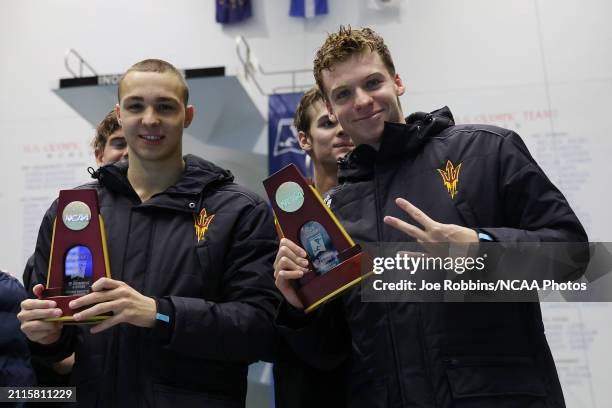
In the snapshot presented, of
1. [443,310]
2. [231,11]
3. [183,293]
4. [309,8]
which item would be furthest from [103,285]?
[231,11]

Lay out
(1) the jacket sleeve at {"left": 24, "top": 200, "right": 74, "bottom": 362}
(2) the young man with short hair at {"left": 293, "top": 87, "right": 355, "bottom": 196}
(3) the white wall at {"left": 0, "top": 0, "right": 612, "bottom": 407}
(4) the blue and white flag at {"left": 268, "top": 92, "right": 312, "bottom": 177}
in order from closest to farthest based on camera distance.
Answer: (1) the jacket sleeve at {"left": 24, "top": 200, "right": 74, "bottom": 362}
(2) the young man with short hair at {"left": 293, "top": 87, "right": 355, "bottom": 196}
(4) the blue and white flag at {"left": 268, "top": 92, "right": 312, "bottom": 177}
(3) the white wall at {"left": 0, "top": 0, "right": 612, "bottom": 407}

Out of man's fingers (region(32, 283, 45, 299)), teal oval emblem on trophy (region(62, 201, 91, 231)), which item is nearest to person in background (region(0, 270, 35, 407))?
man's fingers (region(32, 283, 45, 299))

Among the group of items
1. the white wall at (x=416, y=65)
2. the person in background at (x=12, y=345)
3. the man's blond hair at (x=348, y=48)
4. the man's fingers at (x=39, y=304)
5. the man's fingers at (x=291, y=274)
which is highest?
the white wall at (x=416, y=65)

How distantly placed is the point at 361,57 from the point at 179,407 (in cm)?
116

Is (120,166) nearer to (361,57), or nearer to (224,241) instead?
(224,241)

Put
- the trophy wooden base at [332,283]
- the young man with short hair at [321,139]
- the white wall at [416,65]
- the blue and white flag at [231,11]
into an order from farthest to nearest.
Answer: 1. the blue and white flag at [231,11]
2. the white wall at [416,65]
3. the young man with short hair at [321,139]
4. the trophy wooden base at [332,283]

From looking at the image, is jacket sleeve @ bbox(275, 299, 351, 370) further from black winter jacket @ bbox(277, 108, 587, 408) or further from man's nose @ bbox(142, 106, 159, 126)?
man's nose @ bbox(142, 106, 159, 126)

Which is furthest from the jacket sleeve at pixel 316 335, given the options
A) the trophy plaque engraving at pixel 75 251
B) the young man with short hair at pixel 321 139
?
the young man with short hair at pixel 321 139

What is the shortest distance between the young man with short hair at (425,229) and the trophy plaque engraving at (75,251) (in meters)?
0.52

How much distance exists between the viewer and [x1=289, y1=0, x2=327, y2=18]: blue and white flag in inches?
219

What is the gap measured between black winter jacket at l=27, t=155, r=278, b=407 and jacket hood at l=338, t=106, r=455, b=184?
366mm

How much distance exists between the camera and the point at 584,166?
4809 millimetres

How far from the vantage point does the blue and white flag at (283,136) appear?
457 centimetres

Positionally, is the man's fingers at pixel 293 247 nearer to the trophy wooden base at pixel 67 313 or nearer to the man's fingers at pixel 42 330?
the trophy wooden base at pixel 67 313
